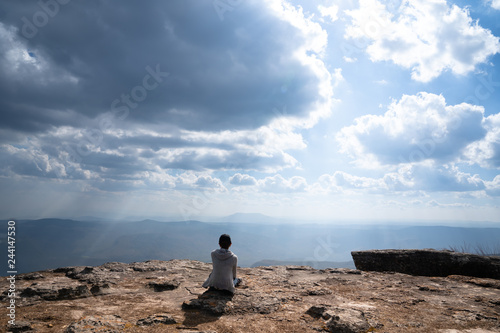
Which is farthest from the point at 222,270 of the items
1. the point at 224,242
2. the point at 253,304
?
the point at 253,304

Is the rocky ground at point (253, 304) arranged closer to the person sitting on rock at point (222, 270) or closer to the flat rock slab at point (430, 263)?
the person sitting on rock at point (222, 270)

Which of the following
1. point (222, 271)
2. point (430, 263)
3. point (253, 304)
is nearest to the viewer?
point (253, 304)

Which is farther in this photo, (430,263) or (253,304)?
(430,263)

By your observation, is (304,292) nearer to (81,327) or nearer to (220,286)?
(220,286)

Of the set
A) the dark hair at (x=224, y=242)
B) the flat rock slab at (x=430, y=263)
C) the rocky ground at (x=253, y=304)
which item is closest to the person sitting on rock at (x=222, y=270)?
the dark hair at (x=224, y=242)

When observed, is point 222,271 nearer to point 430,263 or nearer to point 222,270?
point 222,270

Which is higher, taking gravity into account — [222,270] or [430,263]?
[222,270]

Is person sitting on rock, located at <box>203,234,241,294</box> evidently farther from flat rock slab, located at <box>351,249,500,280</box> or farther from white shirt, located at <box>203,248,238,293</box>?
flat rock slab, located at <box>351,249,500,280</box>

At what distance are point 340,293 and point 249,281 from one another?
10.4 feet

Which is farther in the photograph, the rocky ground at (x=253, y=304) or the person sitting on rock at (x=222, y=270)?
the person sitting on rock at (x=222, y=270)

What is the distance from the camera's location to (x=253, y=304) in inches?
245

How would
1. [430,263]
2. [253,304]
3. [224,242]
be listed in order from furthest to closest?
[430,263] < [224,242] < [253,304]

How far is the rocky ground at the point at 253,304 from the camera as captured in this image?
5.01 meters

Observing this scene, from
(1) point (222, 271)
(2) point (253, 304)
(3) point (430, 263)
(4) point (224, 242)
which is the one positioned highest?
(4) point (224, 242)
